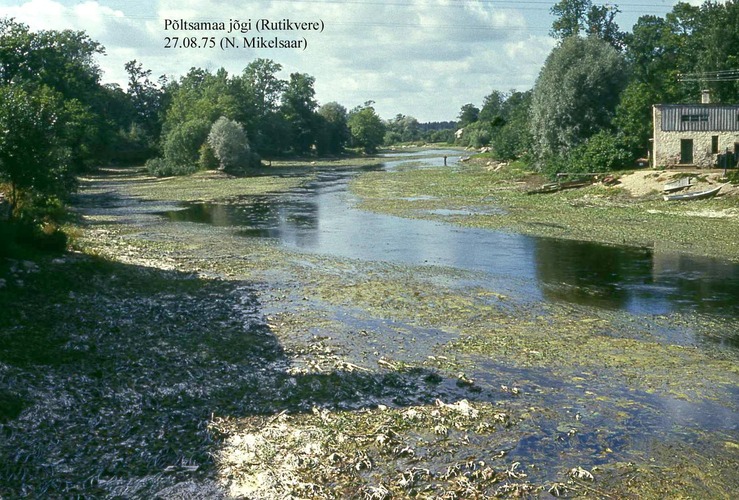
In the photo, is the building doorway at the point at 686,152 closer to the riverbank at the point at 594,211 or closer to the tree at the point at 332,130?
the riverbank at the point at 594,211

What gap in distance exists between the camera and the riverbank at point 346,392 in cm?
944

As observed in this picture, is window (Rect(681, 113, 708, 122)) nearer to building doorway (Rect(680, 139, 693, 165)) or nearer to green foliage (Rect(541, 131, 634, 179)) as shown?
building doorway (Rect(680, 139, 693, 165))

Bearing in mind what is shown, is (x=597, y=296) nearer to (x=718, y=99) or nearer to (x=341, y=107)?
(x=718, y=99)

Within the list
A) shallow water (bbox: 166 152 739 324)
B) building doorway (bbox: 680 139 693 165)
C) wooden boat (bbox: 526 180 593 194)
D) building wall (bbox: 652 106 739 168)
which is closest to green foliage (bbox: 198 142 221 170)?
shallow water (bbox: 166 152 739 324)

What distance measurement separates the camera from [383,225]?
37.3m

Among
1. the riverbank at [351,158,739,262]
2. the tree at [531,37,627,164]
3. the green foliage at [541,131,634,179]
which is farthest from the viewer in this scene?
the tree at [531,37,627,164]

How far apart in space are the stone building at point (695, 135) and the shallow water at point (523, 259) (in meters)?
22.4

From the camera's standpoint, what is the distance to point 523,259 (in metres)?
26.7

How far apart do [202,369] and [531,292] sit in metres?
11.2

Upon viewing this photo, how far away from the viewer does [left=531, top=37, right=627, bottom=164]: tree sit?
60188 mm

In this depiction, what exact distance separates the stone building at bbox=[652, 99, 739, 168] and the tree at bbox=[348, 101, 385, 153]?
11448cm

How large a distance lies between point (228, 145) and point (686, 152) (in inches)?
1969

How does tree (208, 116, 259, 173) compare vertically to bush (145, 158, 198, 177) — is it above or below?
above

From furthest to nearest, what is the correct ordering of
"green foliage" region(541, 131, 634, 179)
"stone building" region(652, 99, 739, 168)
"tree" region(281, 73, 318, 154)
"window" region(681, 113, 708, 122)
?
"tree" region(281, 73, 318, 154), "green foliage" region(541, 131, 634, 179), "window" region(681, 113, 708, 122), "stone building" region(652, 99, 739, 168)
